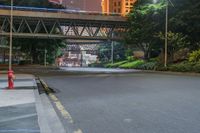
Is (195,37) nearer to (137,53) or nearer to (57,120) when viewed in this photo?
(137,53)

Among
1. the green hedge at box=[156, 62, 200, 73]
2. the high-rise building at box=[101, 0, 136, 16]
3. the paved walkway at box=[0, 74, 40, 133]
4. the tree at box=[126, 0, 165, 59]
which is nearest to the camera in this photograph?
the paved walkway at box=[0, 74, 40, 133]

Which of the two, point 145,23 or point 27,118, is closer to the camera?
point 27,118

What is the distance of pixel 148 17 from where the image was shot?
61.5m

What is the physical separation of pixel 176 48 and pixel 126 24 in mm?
18133

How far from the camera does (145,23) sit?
61688 mm

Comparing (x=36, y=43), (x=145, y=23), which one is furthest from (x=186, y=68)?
(x=36, y=43)

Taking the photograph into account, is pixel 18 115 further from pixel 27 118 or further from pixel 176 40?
pixel 176 40

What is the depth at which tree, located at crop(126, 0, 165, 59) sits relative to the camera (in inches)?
2338

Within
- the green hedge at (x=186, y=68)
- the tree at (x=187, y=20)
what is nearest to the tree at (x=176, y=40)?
the tree at (x=187, y=20)

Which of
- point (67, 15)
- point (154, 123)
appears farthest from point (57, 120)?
point (67, 15)

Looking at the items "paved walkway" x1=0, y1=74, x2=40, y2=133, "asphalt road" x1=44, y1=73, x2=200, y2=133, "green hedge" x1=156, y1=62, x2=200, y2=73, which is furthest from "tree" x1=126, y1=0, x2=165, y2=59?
"paved walkway" x1=0, y1=74, x2=40, y2=133

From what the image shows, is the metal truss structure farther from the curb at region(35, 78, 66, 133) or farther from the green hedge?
the curb at region(35, 78, 66, 133)

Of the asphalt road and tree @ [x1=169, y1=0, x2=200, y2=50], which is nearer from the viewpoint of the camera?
the asphalt road

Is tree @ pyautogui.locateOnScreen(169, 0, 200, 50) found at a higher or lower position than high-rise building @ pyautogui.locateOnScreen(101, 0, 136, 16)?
lower
